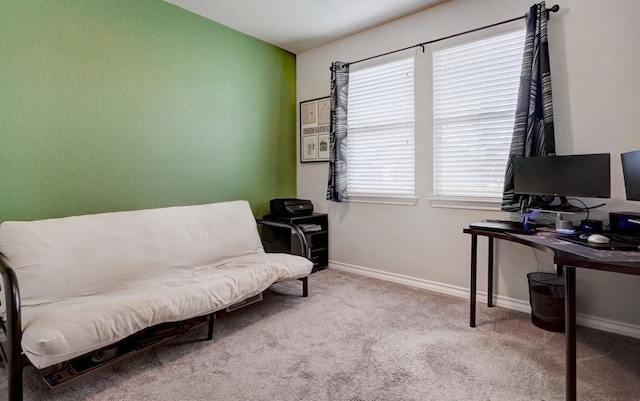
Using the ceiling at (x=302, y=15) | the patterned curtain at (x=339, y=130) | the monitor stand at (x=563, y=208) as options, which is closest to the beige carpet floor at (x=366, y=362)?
the monitor stand at (x=563, y=208)

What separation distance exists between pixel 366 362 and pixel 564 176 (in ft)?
5.49

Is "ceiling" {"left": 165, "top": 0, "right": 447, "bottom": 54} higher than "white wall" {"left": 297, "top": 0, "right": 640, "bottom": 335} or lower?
higher

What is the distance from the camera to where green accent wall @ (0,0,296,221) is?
2.16m

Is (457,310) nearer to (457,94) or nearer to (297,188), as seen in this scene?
(457,94)

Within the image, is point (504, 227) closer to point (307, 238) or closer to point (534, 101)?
point (534, 101)

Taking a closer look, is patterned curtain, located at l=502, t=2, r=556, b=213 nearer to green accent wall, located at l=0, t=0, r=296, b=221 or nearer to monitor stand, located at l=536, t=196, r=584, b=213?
monitor stand, located at l=536, t=196, r=584, b=213

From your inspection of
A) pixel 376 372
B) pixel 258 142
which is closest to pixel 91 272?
pixel 376 372

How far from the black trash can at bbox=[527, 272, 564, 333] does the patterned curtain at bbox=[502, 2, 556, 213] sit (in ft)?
1.73

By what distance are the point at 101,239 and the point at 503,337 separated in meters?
2.68

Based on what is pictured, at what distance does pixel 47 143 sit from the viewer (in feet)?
7.39

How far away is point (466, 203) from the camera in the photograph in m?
2.82

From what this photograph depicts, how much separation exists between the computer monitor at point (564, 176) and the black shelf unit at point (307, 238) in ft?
6.49

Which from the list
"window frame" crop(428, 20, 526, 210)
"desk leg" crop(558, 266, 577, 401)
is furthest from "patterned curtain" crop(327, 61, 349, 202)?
"desk leg" crop(558, 266, 577, 401)

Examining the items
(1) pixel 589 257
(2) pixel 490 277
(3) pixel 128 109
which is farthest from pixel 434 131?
(3) pixel 128 109
